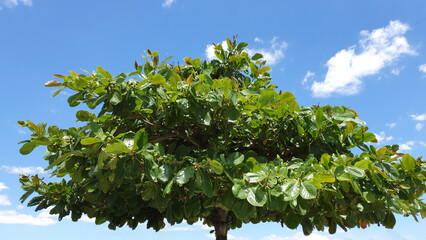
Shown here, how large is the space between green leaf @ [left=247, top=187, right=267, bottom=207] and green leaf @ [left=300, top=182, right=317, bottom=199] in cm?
24

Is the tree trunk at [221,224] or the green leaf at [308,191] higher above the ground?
the tree trunk at [221,224]

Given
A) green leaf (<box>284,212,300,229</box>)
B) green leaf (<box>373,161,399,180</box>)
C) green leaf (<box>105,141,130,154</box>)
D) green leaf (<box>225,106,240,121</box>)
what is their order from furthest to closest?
green leaf (<box>284,212,300,229</box>), green leaf (<box>373,161,399,180</box>), green leaf (<box>225,106,240,121</box>), green leaf (<box>105,141,130,154</box>)

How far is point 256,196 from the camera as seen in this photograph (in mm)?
2174

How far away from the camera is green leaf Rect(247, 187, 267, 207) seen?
214 centimetres

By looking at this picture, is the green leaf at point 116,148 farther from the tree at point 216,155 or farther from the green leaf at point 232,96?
the green leaf at point 232,96

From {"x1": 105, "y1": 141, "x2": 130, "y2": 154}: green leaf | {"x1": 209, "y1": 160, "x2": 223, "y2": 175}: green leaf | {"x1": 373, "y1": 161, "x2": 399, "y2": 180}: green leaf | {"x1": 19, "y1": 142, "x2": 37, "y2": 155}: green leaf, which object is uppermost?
{"x1": 19, "y1": 142, "x2": 37, "y2": 155}: green leaf

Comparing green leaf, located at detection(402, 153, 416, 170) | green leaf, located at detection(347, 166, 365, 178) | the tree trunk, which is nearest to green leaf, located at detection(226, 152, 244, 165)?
green leaf, located at detection(347, 166, 365, 178)

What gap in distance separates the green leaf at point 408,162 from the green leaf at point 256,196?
4.57 ft

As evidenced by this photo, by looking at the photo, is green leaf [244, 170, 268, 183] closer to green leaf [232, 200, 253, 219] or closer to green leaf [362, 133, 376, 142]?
green leaf [232, 200, 253, 219]

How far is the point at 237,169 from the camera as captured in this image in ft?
8.59

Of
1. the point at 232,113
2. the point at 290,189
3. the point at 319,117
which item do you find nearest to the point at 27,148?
the point at 232,113

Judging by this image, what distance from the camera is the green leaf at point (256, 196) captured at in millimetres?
2137

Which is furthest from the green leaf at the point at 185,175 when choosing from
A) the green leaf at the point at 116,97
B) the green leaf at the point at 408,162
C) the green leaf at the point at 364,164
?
the green leaf at the point at 408,162

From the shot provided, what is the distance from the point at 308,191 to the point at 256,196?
0.32 metres
